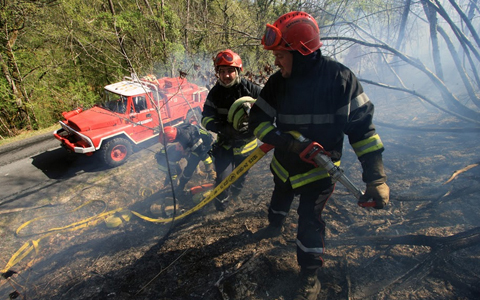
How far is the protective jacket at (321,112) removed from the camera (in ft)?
5.50

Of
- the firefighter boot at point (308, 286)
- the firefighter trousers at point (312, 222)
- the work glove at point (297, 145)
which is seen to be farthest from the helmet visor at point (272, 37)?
the firefighter boot at point (308, 286)

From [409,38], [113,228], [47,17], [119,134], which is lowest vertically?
[113,228]

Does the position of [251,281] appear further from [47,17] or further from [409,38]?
[47,17]

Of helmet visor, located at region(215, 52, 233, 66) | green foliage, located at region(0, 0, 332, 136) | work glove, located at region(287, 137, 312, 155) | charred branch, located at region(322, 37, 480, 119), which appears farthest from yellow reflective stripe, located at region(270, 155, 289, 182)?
green foliage, located at region(0, 0, 332, 136)

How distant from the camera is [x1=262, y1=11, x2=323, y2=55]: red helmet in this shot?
161cm

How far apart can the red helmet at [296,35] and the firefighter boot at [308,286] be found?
1.85 metres

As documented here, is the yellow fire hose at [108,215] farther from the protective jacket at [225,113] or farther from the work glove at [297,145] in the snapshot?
the protective jacket at [225,113]

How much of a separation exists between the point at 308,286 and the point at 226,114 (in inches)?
87.2

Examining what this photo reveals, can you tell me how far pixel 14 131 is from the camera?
8.95 meters

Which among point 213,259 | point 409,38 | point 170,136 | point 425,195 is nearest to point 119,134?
point 170,136

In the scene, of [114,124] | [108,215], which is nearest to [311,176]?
[108,215]

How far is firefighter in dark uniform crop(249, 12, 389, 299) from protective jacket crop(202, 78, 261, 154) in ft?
3.60

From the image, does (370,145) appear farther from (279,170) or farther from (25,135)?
(25,135)

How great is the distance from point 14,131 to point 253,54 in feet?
31.9
